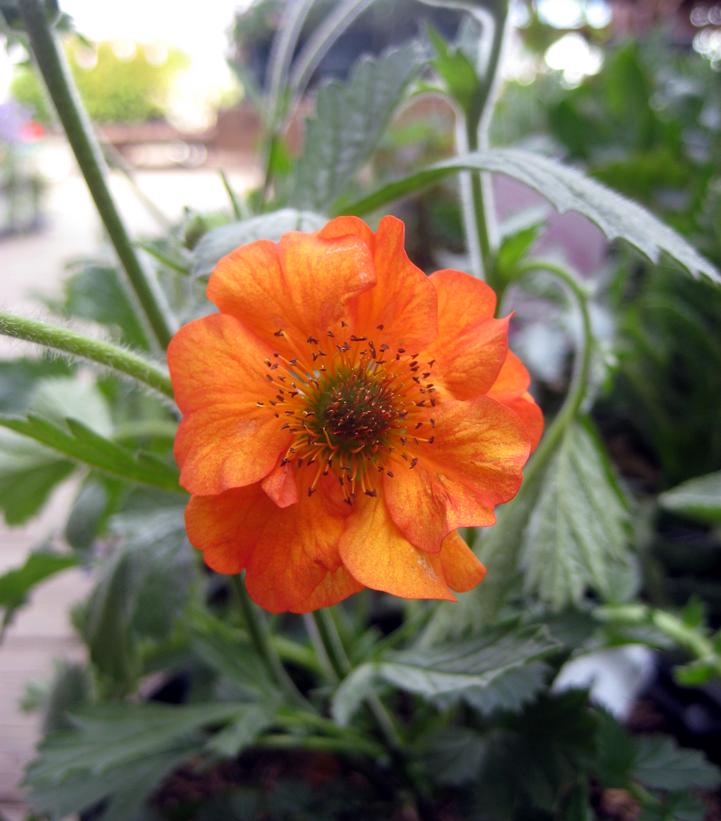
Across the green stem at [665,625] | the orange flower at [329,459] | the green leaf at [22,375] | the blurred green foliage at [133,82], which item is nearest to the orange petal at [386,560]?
the orange flower at [329,459]

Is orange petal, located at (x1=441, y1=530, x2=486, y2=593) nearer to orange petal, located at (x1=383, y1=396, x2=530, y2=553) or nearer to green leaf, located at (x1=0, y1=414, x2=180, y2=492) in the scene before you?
orange petal, located at (x1=383, y1=396, x2=530, y2=553)

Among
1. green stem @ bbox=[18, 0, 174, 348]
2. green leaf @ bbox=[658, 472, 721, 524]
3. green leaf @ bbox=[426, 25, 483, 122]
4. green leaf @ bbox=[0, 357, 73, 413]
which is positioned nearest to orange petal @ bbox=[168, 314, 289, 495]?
green stem @ bbox=[18, 0, 174, 348]

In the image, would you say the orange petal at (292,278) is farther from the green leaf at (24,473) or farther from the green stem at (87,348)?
the green leaf at (24,473)

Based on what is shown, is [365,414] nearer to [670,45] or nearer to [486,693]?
[486,693]

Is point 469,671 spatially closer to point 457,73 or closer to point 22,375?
point 457,73

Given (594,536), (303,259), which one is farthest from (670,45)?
(303,259)

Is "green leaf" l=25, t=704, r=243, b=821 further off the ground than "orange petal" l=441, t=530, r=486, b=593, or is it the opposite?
"orange petal" l=441, t=530, r=486, b=593
